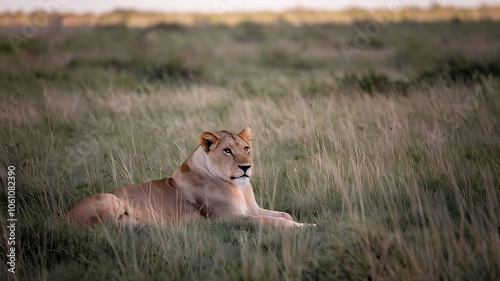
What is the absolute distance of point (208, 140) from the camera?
6695 millimetres

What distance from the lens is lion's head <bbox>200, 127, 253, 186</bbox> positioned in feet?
21.6

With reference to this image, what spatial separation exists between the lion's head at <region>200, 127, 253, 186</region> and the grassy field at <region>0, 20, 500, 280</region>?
45cm

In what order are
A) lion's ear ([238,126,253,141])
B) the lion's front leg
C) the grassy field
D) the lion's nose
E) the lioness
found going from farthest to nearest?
lion's ear ([238,126,253,141]), the lion's nose, the lioness, the lion's front leg, the grassy field

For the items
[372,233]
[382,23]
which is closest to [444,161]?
[372,233]

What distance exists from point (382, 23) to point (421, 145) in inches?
1202

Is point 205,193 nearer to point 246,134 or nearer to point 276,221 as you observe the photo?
point 246,134

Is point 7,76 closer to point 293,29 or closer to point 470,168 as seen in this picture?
point 470,168

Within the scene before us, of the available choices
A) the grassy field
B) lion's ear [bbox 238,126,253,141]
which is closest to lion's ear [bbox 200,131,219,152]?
lion's ear [bbox 238,126,253,141]

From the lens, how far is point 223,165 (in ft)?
21.8

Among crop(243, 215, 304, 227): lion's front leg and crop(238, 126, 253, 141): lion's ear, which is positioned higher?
crop(238, 126, 253, 141): lion's ear

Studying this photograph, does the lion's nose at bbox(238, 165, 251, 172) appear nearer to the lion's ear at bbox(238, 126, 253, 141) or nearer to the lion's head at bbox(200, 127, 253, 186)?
the lion's head at bbox(200, 127, 253, 186)

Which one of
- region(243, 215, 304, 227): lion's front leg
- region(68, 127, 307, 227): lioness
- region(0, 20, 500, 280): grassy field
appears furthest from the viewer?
region(68, 127, 307, 227): lioness

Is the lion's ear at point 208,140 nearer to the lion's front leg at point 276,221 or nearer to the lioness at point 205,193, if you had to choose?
the lioness at point 205,193

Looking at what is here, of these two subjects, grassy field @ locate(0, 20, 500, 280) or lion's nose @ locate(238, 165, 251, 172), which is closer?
grassy field @ locate(0, 20, 500, 280)
